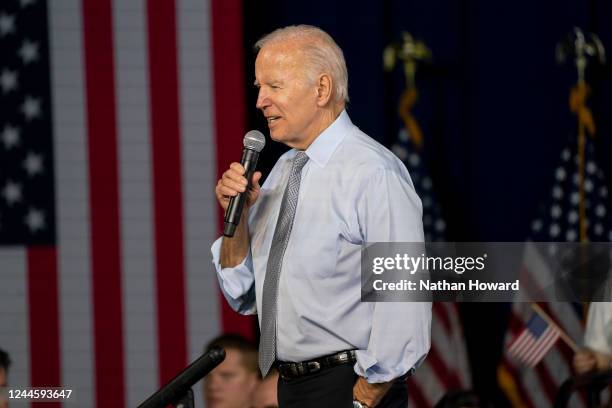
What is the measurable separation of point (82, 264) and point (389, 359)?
154 centimetres

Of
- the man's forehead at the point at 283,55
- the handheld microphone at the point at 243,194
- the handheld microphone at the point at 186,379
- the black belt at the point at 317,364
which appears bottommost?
the black belt at the point at 317,364

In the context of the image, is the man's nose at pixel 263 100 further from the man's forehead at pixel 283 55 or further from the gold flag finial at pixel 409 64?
the gold flag finial at pixel 409 64

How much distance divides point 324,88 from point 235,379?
1075 millimetres

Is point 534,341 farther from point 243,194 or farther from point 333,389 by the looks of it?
point 243,194

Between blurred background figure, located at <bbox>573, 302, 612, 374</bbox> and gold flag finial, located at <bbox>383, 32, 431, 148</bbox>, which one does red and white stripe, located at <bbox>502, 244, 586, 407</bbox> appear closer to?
blurred background figure, located at <bbox>573, 302, 612, 374</bbox>

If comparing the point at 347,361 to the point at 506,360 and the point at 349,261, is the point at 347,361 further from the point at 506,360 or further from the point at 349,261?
the point at 506,360

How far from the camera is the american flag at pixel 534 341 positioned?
9.97ft

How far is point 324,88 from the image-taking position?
5.54 ft

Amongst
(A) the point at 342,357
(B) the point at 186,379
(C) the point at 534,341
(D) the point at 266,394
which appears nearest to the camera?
(B) the point at 186,379

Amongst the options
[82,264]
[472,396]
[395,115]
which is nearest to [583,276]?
[472,396]

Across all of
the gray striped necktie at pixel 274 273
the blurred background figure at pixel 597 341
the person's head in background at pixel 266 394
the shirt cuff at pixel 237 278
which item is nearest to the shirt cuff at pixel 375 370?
the gray striped necktie at pixel 274 273

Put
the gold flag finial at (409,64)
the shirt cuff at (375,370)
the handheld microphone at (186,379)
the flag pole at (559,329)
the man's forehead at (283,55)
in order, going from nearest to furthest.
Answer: the handheld microphone at (186,379) → the shirt cuff at (375,370) → the man's forehead at (283,55) → the flag pole at (559,329) → the gold flag finial at (409,64)

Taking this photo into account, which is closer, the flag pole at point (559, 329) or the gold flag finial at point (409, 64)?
the flag pole at point (559, 329)

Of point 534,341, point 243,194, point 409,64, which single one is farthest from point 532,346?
point 243,194
